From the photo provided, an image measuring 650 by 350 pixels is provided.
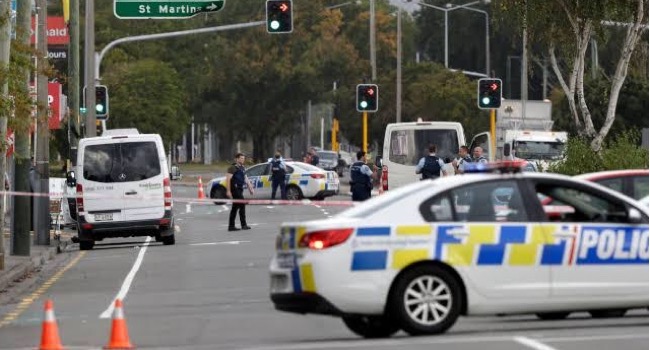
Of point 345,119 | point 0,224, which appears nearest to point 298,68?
point 345,119

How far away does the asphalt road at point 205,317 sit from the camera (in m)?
15.0

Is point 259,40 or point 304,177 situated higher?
point 259,40

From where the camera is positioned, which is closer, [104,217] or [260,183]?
[104,217]

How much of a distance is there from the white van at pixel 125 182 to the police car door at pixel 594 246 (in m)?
17.5

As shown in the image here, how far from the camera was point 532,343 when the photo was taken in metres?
14.4

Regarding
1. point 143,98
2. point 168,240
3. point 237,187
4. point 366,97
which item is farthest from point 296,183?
point 143,98

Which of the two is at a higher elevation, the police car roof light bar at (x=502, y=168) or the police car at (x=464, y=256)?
the police car roof light bar at (x=502, y=168)

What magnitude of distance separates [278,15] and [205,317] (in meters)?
21.5

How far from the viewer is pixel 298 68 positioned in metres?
102

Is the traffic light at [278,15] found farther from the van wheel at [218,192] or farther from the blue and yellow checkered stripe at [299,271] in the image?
the blue and yellow checkered stripe at [299,271]

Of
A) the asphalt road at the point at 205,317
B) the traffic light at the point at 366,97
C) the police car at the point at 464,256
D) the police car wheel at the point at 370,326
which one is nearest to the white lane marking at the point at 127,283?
the asphalt road at the point at 205,317

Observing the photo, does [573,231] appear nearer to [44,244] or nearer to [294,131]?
[44,244]

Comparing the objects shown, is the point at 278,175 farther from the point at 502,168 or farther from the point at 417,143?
the point at 502,168

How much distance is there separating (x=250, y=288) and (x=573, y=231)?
7662mm
